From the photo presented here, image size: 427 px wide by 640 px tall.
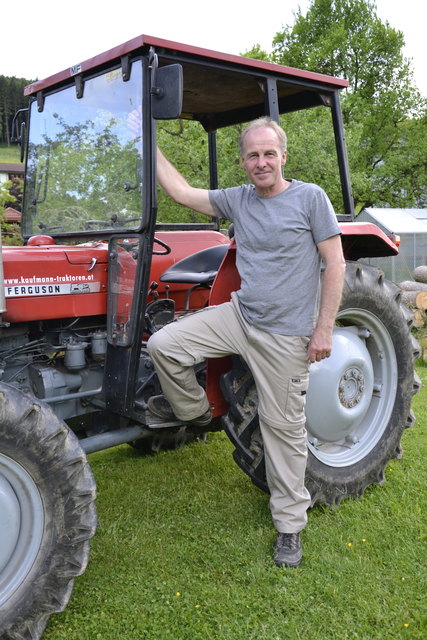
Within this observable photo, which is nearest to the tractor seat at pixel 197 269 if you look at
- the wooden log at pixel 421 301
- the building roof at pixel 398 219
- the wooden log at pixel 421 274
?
the wooden log at pixel 421 301

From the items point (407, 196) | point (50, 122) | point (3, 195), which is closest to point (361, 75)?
point (407, 196)

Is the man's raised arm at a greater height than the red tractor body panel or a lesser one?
greater

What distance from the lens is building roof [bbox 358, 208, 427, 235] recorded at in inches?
469

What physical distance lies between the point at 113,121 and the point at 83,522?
1743 millimetres

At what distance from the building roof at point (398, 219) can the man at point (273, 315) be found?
945 centimetres

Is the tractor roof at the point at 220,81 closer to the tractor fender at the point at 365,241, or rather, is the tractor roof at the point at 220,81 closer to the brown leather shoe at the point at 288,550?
the tractor fender at the point at 365,241

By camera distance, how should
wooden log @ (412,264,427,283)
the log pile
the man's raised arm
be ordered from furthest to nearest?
wooden log @ (412,264,427,283), the log pile, the man's raised arm

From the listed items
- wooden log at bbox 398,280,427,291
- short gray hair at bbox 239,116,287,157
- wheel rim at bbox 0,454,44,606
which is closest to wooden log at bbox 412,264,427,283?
wooden log at bbox 398,280,427,291

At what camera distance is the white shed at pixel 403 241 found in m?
11.6

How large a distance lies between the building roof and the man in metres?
9.45

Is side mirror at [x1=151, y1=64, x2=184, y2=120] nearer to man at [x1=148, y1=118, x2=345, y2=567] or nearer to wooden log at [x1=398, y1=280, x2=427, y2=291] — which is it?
man at [x1=148, y1=118, x2=345, y2=567]

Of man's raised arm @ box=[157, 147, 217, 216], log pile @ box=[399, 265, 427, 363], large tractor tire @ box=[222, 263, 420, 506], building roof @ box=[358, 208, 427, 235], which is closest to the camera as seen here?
man's raised arm @ box=[157, 147, 217, 216]

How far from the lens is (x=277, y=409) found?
2779 mm

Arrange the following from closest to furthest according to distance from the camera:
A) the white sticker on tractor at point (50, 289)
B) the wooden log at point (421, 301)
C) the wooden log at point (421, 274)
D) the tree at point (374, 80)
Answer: the white sticker on tractor at point (50, 289)
the wooden log at point (421, 301)
the wooden log at point (421, 274)
the tree at point (374, 80)
